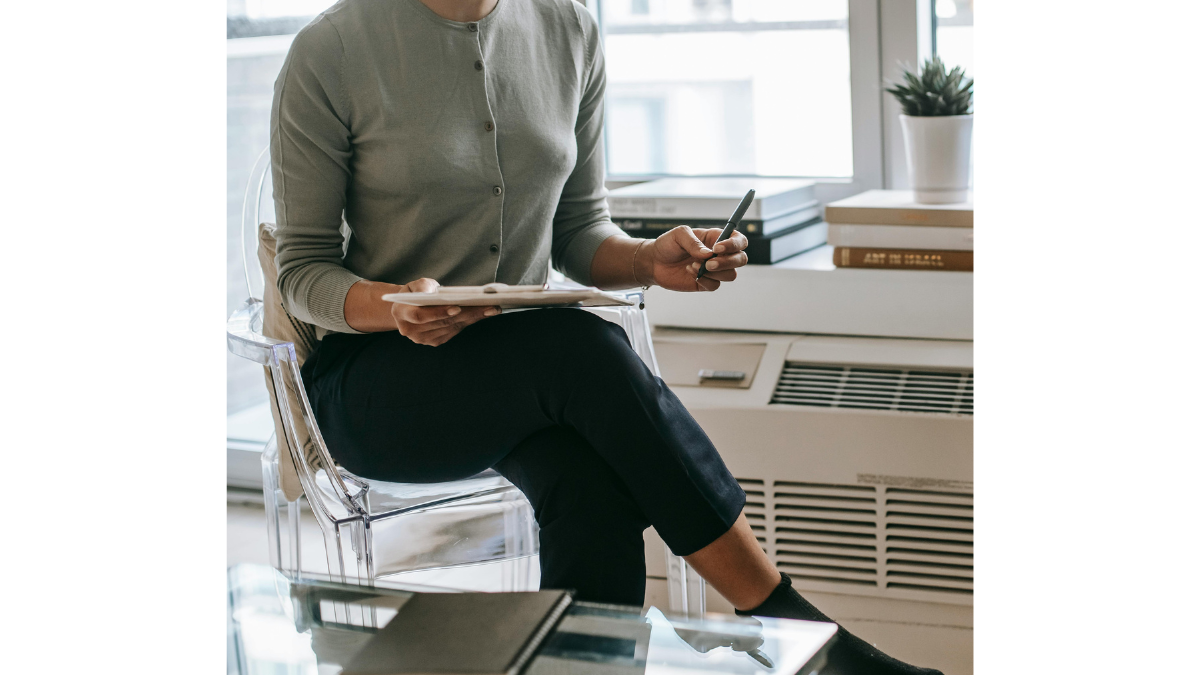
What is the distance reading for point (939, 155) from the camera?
1718mm

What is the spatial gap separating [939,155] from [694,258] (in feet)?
1.97

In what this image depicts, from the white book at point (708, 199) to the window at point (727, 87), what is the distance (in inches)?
6.4

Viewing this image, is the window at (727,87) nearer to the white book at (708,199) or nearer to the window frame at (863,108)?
the window frame at (863,108)

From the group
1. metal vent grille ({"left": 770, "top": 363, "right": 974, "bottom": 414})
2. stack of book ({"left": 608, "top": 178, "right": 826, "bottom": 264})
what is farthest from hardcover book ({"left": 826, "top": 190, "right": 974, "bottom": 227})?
metal vent grille ({"left": 770, "top": 363, "right": 974, "bottom": 414})

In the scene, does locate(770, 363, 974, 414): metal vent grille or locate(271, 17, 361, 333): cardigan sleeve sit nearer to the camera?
locate(271, 17, 361, 333): cardigan sleeve

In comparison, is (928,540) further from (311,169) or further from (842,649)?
(311,169)

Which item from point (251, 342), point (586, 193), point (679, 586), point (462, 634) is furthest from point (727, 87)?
point (462, 634)

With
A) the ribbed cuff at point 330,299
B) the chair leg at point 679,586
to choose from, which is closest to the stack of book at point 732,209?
the chair leg at point 679,586

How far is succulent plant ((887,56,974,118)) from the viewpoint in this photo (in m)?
1.69

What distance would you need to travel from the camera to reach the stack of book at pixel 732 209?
5.87 feet

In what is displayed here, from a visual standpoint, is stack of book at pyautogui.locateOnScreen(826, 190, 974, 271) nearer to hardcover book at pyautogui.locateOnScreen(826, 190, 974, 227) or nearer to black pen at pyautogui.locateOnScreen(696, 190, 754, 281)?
hardcover book at pyautogui.locateOnScreen(826, 190, 974, 227)

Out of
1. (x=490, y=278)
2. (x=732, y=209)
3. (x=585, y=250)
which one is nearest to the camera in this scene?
(x=490, y=278)
